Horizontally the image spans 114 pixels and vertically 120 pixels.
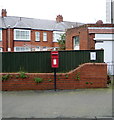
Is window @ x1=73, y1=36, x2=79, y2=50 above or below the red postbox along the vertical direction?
above

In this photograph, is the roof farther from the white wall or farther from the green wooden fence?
the green wooden fence

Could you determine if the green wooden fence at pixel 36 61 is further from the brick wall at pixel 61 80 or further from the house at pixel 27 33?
the house at pixel 27 33

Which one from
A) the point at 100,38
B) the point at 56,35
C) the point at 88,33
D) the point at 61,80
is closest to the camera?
the point at 61,80

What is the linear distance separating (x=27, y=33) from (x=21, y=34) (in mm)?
1120

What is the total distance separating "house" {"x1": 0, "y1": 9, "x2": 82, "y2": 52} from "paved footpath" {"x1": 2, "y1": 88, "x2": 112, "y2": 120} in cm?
2040

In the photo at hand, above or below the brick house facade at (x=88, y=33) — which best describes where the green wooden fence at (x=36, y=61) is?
below

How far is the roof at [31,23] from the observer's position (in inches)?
1185

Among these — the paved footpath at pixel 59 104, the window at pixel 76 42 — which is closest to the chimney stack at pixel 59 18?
the window at pixel 76 42

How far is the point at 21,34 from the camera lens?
97.2ft

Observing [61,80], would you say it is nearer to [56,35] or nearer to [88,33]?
[88,33]

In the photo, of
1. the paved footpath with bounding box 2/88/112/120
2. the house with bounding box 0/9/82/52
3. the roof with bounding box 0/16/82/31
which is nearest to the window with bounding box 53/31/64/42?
the house with bounding box 0/9/82/52

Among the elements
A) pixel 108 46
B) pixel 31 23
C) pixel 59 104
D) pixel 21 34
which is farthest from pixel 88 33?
pixel 31 23

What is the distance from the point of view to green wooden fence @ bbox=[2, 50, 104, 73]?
9391mm

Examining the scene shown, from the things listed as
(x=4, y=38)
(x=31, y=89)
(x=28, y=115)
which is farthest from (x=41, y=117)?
(x=4, y=38)
